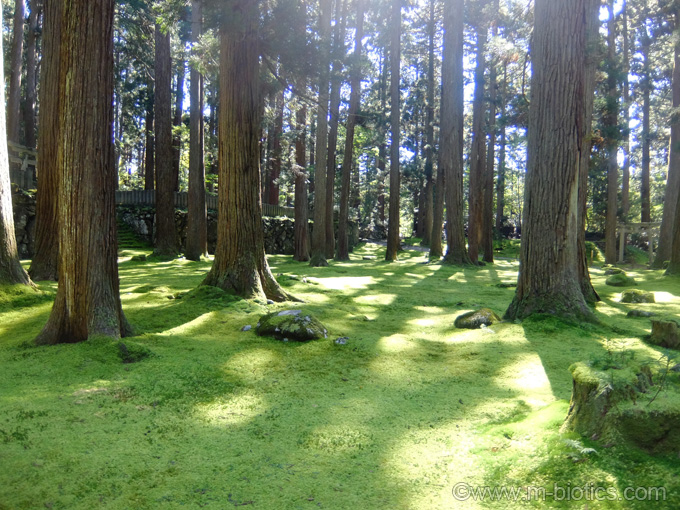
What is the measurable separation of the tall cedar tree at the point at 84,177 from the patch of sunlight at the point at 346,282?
5247 millimetres

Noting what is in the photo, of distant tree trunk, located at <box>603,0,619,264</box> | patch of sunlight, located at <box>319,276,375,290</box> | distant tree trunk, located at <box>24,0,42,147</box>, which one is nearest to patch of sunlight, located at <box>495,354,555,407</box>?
patch of sunlight, located at <box>319,276,375,290</box>

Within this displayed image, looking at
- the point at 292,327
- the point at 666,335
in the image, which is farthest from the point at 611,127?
the point at 292,327

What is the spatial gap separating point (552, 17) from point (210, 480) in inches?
273

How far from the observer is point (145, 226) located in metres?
20.0

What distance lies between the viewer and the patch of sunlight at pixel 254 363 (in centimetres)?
429

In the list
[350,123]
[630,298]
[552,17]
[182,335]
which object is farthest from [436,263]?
[182,335]

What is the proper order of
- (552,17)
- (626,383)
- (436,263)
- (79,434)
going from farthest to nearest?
(436,263) → (552,17) → (79,434) → (626,383)

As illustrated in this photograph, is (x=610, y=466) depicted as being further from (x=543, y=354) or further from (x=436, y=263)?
(x=436, y=263)

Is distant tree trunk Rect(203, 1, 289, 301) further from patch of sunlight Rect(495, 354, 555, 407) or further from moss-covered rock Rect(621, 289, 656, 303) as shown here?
moss-covered rock Rect(621, 289, 656, 303)

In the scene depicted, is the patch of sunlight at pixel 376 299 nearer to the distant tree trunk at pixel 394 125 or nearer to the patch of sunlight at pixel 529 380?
the patch of sunlight at pixel 529 380

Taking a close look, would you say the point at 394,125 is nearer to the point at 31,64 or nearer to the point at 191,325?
the point at 191,325

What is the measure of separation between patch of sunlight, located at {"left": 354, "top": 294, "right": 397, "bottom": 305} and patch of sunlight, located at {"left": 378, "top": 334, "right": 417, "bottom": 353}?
2.37 metres

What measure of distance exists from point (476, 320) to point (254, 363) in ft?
10.3

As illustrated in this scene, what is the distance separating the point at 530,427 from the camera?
2.90 m
